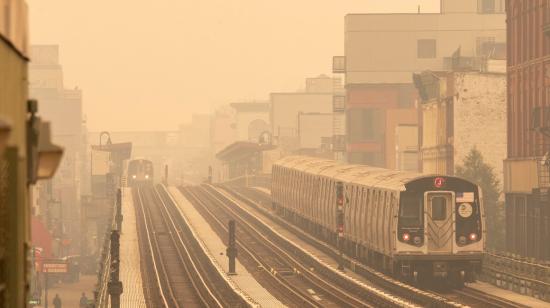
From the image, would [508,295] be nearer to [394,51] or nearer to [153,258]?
[153,258]

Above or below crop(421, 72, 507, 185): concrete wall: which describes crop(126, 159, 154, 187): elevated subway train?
below

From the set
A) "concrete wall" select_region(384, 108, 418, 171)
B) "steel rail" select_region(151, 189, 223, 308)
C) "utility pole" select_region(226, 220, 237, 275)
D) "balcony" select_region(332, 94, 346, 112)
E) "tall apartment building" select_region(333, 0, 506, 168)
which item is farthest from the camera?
"balcony" select_region(332, 94, 346, 112)

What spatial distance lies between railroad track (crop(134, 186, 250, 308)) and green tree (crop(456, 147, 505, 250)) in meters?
15.2

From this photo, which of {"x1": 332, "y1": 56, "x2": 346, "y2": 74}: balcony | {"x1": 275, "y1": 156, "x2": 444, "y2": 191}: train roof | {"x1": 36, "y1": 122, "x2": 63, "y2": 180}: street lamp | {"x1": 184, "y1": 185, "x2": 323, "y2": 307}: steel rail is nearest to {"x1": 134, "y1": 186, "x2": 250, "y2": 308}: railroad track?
{"x1": 184, "y1": 185, "x2": 323, "y2": 307}: steel rail

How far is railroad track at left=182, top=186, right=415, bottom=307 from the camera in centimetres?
3594

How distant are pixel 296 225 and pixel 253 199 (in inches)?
1191

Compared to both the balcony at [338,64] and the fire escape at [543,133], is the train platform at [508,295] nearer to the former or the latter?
the fire escape at [543,133]

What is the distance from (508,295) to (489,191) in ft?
103

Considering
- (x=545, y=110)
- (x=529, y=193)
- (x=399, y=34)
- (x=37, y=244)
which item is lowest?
(x=37, y=244)

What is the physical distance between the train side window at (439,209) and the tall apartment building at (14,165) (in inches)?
1125

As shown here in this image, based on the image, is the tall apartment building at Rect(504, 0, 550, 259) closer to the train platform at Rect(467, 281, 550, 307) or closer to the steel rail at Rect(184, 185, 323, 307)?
the steel rail at Rect(184, 185, 323, 307)

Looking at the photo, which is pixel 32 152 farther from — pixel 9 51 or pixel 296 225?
pixel 296 225

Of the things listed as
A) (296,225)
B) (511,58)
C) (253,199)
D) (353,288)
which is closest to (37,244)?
(253,199)

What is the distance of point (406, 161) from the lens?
98.3 meters
